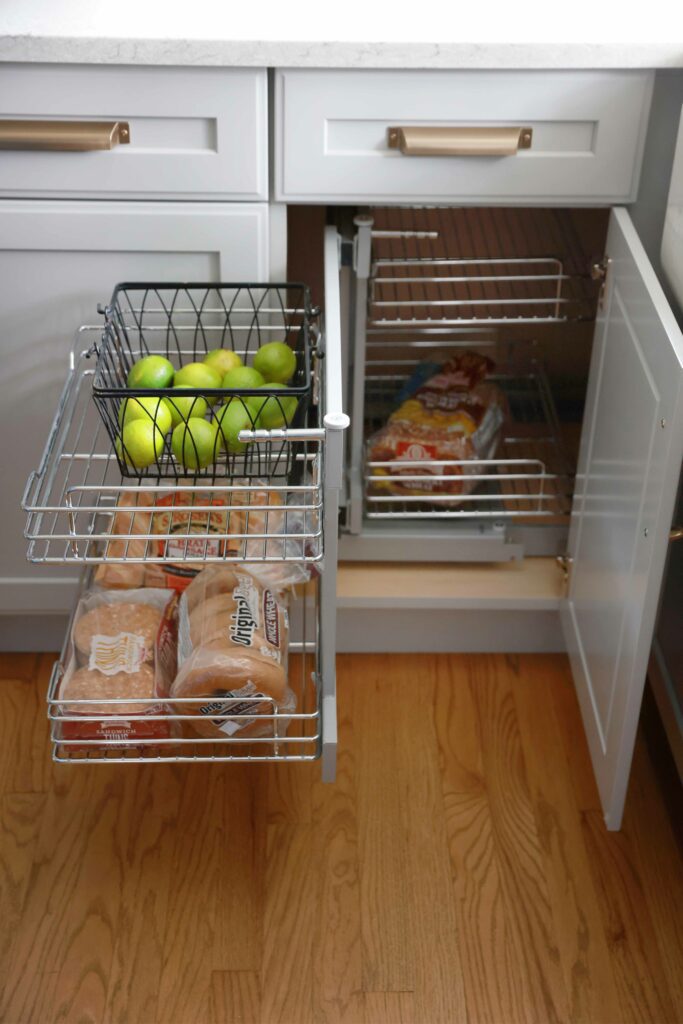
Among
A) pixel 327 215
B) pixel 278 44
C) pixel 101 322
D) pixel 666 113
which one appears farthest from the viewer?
pixel 327 215

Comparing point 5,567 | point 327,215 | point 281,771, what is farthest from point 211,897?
point 327,215

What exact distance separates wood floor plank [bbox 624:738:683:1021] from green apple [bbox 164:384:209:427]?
87cm

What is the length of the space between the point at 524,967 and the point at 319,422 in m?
0.76

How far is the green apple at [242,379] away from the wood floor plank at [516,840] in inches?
28.5

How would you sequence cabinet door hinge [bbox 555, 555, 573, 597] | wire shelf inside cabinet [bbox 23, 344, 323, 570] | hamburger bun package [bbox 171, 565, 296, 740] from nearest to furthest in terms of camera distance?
wire shelf inside cabinet [bbox 23, 344, 323, 570] → hamburger bun package [bbox 171, 565, 296, 740] → cabinet door hinge [bbox 555, 555, 573, 597]

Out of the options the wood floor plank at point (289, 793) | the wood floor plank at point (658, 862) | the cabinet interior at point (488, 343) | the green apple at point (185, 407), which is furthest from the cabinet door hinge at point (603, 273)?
the wood floor plank at point (289, 793)

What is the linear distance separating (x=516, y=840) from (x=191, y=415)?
78 cm

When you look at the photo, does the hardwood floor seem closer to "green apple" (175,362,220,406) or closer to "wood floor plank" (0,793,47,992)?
"wood floor plank" (0,793,47,992)

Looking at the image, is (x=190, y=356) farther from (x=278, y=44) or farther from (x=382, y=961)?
A: (x=382, y=961)

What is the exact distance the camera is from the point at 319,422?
60.4 inches

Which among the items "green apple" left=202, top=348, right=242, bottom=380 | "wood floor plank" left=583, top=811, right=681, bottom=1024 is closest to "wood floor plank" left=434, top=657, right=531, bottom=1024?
"wood floor plank" left=583, top=811, right=681, bottom=1024

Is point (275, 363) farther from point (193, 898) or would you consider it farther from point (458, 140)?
point (193, 898)

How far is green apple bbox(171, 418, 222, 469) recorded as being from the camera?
1.38 m

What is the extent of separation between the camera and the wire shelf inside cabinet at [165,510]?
4.24ft
